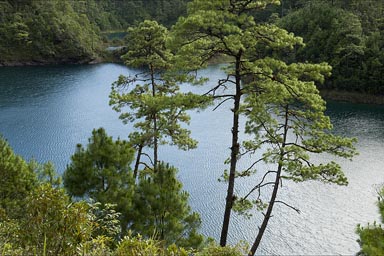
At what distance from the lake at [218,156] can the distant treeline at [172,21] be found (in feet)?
15.9

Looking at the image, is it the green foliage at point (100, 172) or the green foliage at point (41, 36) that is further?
the green foliage at point (41, 36)

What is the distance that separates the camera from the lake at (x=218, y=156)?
49.4 feet

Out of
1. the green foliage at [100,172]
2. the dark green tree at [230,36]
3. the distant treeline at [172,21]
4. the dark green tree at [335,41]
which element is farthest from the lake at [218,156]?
the dark green tree at [230,36]

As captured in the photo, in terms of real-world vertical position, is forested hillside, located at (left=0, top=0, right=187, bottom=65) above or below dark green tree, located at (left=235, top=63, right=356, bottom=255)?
above

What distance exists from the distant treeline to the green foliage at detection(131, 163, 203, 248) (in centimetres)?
2209

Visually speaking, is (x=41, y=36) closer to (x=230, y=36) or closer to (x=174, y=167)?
(x=174, y=167)

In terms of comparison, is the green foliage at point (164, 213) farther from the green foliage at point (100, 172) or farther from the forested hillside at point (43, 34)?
the forested hillside at point (43, 34)

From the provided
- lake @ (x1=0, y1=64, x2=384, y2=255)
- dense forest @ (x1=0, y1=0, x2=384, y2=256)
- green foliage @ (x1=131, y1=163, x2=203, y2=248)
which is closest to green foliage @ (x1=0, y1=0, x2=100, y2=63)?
lake @ (x1=0, y1=64, x2=384, y2=255)

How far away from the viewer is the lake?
1505 cm

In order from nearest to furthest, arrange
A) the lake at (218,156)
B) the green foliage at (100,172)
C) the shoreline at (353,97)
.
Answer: the green foliage at (100,172) < the lake at (218,156) < the shoreline at (353,97)

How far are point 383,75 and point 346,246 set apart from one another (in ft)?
75.7

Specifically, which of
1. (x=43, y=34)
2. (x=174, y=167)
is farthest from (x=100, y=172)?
(x=43, y=34)

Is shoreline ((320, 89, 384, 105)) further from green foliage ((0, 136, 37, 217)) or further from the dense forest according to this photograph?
green foliage ((0, 136, 37, 217))

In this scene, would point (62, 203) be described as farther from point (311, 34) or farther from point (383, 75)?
point (311, 34)
